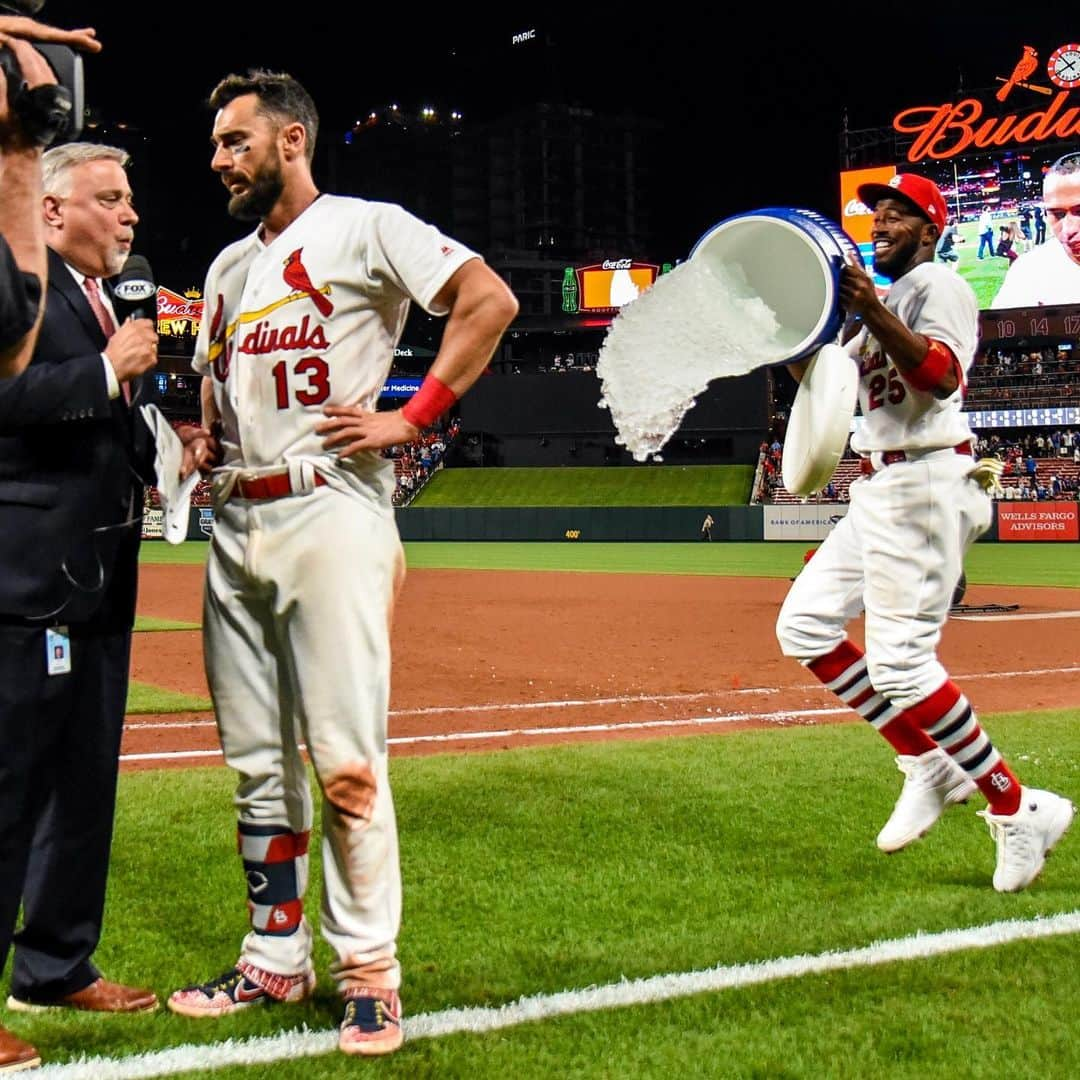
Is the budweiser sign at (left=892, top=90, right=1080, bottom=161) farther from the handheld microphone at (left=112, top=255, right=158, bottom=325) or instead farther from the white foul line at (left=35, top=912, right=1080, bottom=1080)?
the handheld microphone at (left=112, top=255, right=158, bottom=325)

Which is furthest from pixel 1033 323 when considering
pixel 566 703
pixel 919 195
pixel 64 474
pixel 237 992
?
pixel 64 474

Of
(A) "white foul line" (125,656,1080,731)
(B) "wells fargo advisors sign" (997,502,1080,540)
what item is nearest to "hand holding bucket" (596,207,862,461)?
(A) "white foul line" (125,656,1080,731)

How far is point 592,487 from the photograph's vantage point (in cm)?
4534

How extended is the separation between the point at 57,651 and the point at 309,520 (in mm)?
660

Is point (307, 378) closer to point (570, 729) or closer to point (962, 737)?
point (962, 737)

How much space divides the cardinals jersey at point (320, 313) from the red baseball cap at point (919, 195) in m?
2.39

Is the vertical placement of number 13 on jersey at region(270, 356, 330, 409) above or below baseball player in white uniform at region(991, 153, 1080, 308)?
below

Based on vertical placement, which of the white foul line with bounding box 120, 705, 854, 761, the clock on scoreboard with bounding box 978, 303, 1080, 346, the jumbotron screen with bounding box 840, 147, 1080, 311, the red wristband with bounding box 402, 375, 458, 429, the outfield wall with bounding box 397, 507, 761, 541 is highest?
the jumbotron screen with bounding box 840, 147, 1080, 311

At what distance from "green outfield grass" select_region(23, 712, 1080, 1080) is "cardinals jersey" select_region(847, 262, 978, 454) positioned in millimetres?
1550

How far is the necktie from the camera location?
325 cm

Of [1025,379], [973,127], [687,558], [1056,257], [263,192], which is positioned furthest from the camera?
[1025,379]

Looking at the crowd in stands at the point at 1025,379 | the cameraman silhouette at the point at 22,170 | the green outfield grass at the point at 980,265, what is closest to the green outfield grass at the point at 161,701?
the cameraman silhouette at the point at 22,170

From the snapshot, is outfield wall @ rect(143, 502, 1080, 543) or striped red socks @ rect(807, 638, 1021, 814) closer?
striped red socks @ rect(807, 638, 1021, 814)

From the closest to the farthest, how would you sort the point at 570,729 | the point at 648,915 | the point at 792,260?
1. the point at 648,915
2. the point at 792,260
3. the point at 570,729
